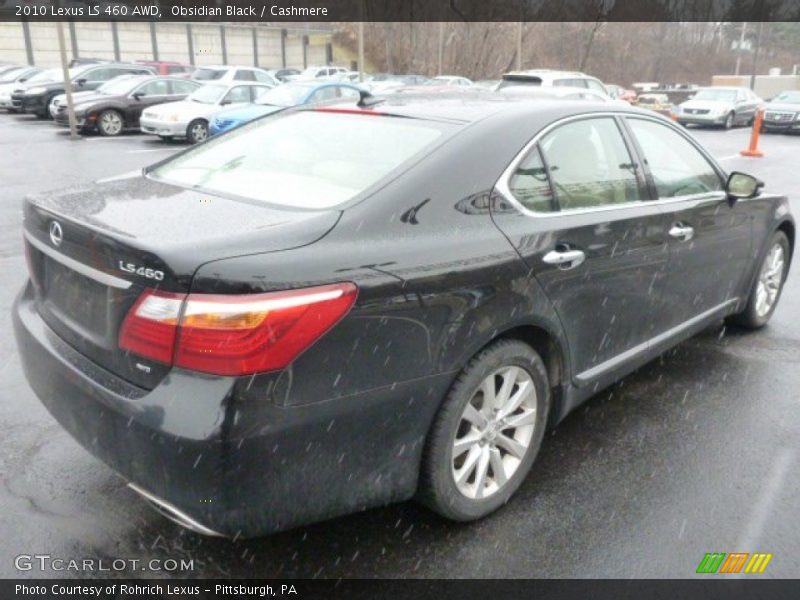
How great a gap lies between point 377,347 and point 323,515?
586mm

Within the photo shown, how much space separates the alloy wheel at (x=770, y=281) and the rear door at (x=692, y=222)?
1.99 ft

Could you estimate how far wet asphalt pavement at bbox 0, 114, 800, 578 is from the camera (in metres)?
2.65

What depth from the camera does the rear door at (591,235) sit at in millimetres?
2900

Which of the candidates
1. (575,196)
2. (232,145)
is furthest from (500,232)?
(232,145)

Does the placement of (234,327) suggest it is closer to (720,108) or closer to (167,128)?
(167,128)

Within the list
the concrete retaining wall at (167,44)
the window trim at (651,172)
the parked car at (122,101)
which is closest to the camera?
the window trim at (651,172)

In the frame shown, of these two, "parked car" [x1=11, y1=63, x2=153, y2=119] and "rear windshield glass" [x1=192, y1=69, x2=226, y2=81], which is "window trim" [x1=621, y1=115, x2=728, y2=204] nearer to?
"parked car" [x1=11, y1=63, x2=153, y2=119]

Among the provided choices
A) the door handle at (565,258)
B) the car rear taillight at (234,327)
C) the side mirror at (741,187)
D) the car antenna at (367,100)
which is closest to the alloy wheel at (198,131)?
the car antenna at (367,100)

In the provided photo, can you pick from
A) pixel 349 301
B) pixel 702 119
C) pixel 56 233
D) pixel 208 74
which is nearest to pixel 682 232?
pixel 349 301

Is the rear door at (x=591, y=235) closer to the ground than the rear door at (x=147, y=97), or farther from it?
farther from it

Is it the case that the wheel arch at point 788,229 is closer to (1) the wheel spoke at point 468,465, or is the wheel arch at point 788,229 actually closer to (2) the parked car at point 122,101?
(1) the wheel spoke at point 468,465

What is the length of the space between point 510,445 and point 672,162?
1939 millimetres

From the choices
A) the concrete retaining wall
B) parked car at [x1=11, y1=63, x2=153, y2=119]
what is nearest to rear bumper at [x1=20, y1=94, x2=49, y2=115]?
parked car at [x1=11, y1=63, x2=153, y2=119]

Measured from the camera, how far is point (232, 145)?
339cm
